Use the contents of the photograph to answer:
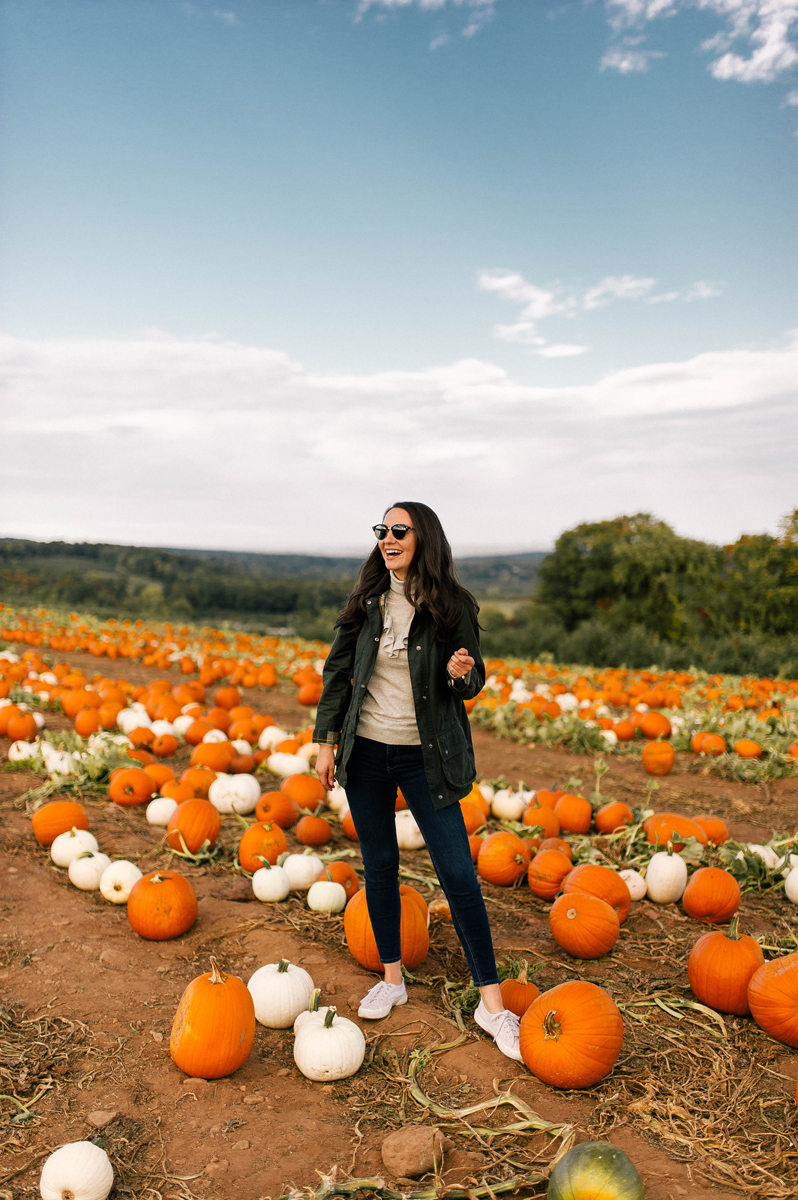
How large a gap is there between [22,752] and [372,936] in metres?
4.14

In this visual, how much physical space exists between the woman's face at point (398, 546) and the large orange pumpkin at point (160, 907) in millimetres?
2046

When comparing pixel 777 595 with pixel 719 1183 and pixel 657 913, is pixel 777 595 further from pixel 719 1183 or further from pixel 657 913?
pixel 719 1183

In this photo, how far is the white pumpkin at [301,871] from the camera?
4.40 m

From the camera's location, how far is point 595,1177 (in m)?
2.15

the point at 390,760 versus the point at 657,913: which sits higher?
the point at 390,760

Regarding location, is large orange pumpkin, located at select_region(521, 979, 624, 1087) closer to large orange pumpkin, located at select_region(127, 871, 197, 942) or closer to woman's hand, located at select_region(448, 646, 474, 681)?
woman's hand, located at select_region(448, 646, 474, 681)

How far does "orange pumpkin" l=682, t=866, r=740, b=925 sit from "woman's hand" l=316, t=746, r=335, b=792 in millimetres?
2161

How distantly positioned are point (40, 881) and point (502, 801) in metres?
3.00

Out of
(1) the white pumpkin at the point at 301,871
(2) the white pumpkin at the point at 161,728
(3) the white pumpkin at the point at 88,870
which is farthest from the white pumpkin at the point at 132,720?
(1) the white pumpkin at the point at 301,871

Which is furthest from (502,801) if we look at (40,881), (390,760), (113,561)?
(113,561)

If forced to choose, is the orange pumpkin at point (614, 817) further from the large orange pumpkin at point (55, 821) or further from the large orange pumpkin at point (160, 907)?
the large orange pumpkin at point (55, 821)

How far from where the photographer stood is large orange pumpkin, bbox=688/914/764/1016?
3.30 metres

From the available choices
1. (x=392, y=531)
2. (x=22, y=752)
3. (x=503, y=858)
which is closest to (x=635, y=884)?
(x=503, y=858)

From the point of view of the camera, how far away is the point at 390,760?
3.20 metres
